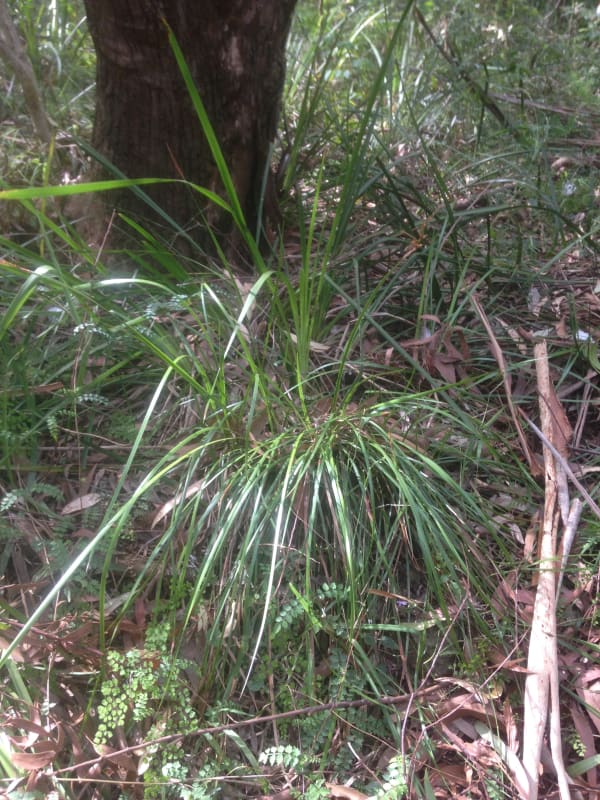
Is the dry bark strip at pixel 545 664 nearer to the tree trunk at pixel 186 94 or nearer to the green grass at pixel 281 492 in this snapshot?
the green grass at pixel 281 492

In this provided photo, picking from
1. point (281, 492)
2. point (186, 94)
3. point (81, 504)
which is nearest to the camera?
point (281, 492)

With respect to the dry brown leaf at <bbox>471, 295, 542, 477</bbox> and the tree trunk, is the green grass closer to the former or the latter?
the dry brown leaf at <bbox>471, 295, 542, 477</bbox>

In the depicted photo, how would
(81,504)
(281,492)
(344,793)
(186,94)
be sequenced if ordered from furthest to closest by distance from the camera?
1. (186,94)
2. (81,504)
3. (281,492)
4. (344,793)

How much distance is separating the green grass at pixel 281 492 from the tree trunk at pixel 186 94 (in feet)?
0.77

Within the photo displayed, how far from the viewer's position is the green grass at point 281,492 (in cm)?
174

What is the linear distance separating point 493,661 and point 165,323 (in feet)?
4.53

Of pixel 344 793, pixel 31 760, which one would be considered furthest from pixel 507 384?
pixel 31 760

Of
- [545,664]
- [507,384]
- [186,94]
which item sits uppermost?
[186,94]

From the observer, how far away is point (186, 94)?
→ 2.36 meters

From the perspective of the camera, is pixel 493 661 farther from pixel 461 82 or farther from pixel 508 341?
pixel 461 82

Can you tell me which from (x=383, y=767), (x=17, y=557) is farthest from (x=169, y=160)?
(x=383, y=767)

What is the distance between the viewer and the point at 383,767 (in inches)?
68.1

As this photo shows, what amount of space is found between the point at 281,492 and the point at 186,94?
135 centimetres

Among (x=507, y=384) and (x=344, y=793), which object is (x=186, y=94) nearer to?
(x=507, y=384)
